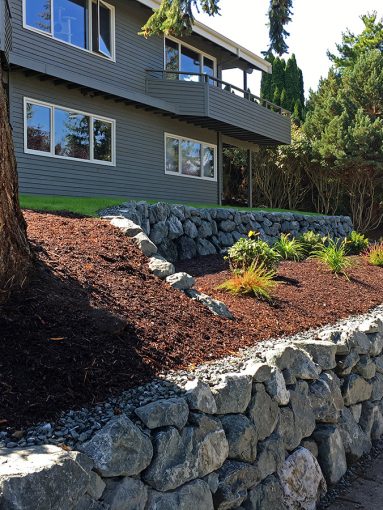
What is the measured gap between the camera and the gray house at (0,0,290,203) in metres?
12.2

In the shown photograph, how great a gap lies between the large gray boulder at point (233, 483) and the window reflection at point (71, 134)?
10.9m

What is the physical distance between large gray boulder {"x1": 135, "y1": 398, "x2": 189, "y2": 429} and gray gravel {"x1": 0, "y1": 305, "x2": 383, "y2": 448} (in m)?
0.05

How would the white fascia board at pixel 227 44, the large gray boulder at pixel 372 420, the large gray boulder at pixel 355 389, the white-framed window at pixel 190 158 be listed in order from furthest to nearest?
the white-framed window at pixel 190 158 < the white fascia board at pixel 227 44 < the large gray boulder at pixel 372 420 < the large gray boulder at pixel 355 389

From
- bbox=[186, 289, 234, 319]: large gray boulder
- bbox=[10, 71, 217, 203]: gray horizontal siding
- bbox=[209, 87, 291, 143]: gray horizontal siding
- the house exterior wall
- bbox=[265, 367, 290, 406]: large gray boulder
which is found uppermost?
the house exterior wall

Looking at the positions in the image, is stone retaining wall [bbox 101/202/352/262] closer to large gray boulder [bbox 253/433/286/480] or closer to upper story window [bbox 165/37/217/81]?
large gray boulder [bbox 253/433/286/480]

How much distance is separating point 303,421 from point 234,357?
2.34 ft

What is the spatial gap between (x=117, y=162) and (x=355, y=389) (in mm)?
10894

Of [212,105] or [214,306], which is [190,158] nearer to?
[212,105]

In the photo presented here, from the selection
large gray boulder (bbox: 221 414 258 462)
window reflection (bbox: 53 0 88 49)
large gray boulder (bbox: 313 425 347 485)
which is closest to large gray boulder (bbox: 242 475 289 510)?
large gray boulder (bbox: 221 414 258 462)

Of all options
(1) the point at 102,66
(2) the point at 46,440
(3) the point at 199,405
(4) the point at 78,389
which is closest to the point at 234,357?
(3) the point at 199,405

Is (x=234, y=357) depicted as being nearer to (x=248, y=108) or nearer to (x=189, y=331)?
(x=189, y=331)

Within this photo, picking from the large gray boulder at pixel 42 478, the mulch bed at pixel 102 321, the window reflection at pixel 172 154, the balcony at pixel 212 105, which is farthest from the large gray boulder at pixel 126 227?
the window reflection at pixel 172 154

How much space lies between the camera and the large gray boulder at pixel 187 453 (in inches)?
112

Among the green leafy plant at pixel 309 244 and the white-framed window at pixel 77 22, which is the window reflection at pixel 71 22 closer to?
the white-framed window at pixel 77 22
